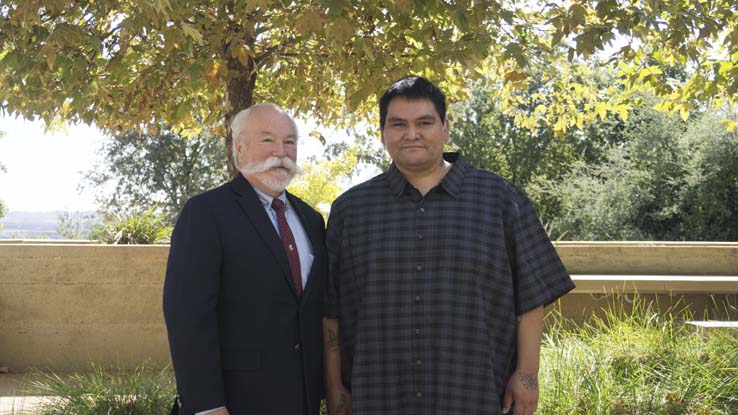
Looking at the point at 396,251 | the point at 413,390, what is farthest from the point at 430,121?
the point at 413,390

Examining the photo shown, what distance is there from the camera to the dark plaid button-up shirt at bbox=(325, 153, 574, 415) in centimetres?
307

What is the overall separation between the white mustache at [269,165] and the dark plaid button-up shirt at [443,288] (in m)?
0.35

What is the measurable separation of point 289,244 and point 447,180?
70cm

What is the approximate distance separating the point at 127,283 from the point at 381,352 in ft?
18.7

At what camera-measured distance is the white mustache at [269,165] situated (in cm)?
314

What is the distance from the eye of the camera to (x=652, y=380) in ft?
17.5

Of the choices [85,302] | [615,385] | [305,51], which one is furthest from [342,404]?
[85,302]

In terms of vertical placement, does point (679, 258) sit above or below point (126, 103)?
below

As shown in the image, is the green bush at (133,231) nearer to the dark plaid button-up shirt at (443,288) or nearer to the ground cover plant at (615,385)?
the ground cover plant at (615,385)

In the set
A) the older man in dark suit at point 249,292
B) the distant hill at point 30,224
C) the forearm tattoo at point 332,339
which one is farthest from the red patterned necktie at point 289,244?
the distant hill at point 30,224

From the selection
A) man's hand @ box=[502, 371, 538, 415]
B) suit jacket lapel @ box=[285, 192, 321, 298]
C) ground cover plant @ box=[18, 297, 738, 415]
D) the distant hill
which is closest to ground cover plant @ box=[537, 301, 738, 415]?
ground cover plant @ box=[18, 297, 738, 415]

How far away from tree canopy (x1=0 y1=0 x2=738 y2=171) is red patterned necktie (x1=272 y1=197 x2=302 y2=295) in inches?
41.8

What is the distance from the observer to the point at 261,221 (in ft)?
10.1

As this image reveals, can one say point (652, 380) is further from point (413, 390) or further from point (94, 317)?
point (94, 317)
